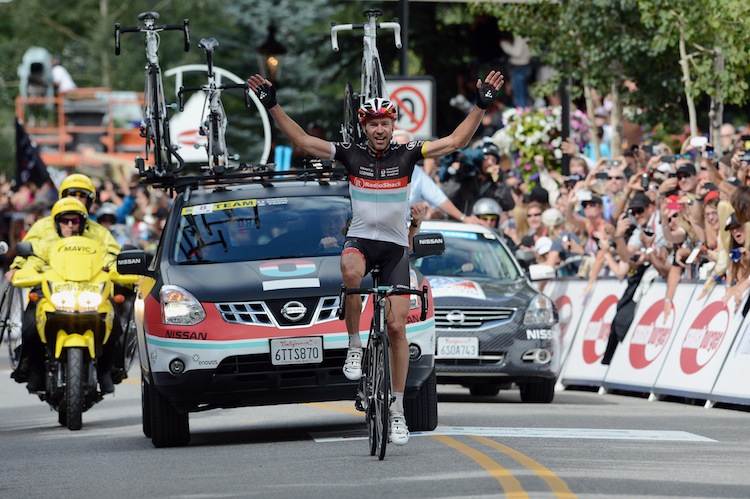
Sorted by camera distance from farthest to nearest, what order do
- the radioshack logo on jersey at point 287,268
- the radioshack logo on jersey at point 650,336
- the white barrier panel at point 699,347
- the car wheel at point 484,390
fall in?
the car wheel at point 484,390 < the radioshack logo on jersey at point 650,336 < the white barrier panel at point 699,347 < the radioshack logo on jersey at point 287,268

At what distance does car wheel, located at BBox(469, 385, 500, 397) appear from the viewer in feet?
66.9

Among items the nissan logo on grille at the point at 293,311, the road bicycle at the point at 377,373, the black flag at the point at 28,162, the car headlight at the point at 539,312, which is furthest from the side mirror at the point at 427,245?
the black flag at the point at 28,162

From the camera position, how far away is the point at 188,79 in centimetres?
6938

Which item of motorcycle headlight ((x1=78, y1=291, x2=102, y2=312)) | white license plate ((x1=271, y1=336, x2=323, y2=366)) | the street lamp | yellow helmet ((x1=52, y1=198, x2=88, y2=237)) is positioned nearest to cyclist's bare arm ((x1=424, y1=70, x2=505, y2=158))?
white license plate ((x1=271, y1=336, x2=323, y2=366))

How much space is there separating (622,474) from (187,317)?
3819mm

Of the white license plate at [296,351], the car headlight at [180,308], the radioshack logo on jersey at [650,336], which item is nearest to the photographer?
the white license plate at [296,351]

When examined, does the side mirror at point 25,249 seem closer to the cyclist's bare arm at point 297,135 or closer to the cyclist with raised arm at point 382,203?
the cyclist's bare arm at point 297,135

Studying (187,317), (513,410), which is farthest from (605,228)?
(187,317)

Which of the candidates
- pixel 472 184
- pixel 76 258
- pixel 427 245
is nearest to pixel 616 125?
pixel 472 184

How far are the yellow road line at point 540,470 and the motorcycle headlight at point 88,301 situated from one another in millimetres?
3802

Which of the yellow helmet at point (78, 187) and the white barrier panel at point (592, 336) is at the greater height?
the yellow helmet at point (78, 187)

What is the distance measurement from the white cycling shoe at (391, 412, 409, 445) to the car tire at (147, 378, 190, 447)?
2.24 meters

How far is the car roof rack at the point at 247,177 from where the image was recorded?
15141 mm

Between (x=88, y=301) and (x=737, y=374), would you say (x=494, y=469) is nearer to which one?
(x=88, y=301)
